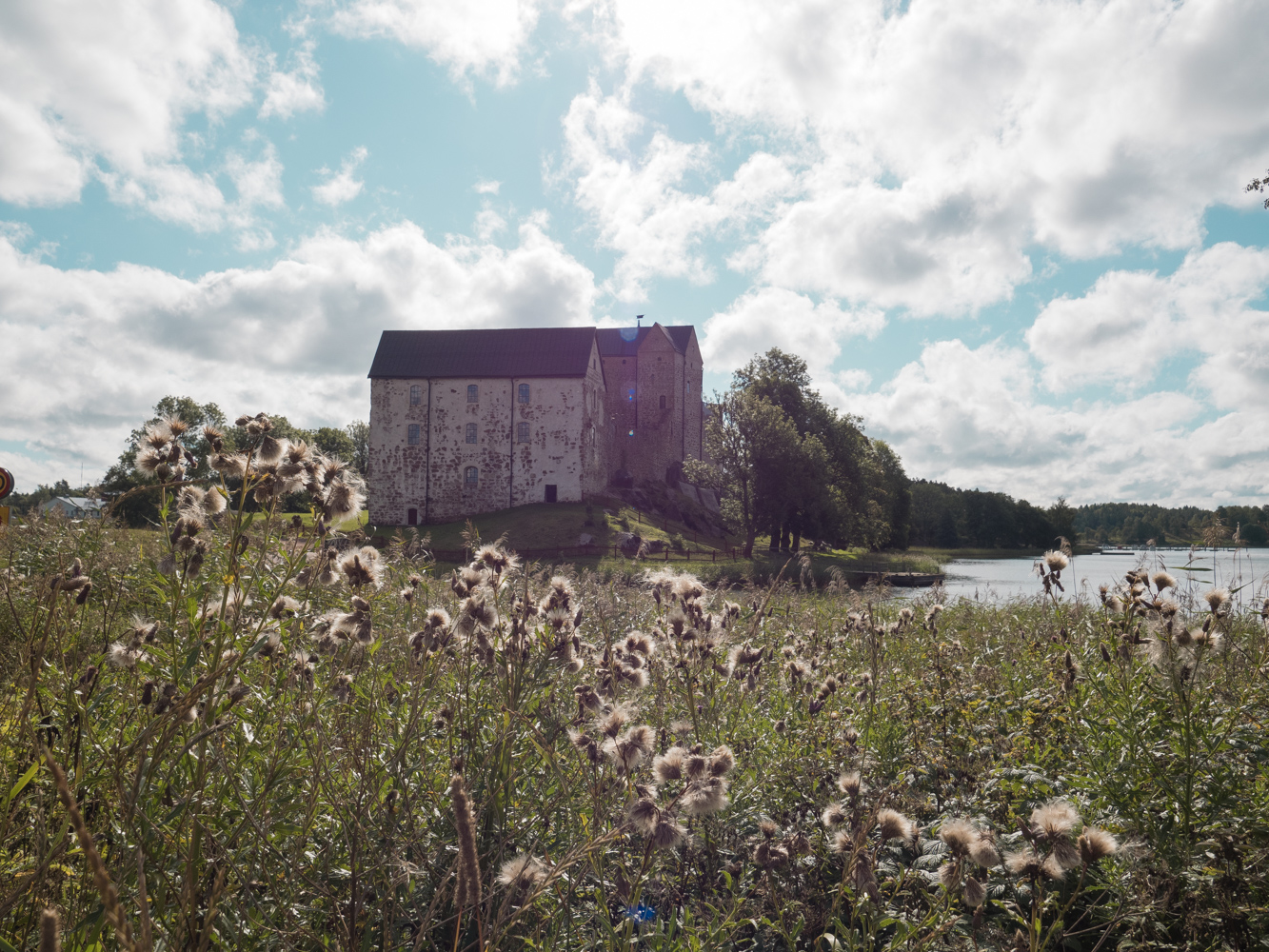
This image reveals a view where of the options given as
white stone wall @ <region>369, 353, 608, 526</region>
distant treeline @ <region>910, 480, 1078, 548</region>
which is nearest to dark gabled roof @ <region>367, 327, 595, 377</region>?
white stone wall @ <region>369, 353, 608, 526</region>

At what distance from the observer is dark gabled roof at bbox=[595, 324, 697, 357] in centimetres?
5525

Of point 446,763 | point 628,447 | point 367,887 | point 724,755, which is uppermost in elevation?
point 628,447

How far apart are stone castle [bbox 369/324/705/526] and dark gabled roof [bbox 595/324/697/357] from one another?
29.9 feet

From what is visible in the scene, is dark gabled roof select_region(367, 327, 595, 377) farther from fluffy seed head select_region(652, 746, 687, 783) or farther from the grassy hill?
fluffy seed head select_region(652, 746, 687, 783)

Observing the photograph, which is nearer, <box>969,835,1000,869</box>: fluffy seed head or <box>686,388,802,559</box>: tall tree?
<box>969,835,1000,869</box>: fluffy seed head

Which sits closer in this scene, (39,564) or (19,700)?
(19,700)

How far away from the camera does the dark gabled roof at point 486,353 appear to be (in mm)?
43656

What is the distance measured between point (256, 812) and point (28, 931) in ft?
2.07

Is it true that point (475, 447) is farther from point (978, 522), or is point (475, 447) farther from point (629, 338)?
point (978, 522)

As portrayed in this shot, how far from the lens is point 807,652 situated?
207 inches

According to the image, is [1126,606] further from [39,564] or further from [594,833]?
[39,564]

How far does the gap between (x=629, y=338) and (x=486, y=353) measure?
1484 cm

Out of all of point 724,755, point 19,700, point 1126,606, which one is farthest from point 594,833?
point 1126,606

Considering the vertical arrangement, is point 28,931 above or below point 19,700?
below
